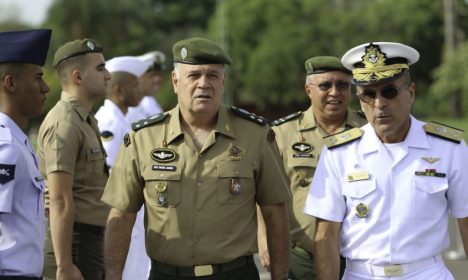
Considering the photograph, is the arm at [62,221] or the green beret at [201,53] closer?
the green beret at [201,53]

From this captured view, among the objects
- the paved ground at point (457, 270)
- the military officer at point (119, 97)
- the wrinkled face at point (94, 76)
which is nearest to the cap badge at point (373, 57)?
the wrinkled face at point (94, 76)

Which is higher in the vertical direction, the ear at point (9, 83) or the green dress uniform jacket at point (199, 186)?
the ear at point (9, 83)

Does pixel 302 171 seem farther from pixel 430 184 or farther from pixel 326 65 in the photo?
pixel 430 184

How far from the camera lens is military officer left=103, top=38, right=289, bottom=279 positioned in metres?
4.81

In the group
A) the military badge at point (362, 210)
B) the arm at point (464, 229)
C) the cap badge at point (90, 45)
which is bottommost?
the arm at point (464, 229)

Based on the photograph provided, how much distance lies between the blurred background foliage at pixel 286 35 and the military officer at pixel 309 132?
39.5 metres

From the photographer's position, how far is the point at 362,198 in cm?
459

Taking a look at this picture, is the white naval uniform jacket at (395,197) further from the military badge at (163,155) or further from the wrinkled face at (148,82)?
the wrinkled face at (148,82)

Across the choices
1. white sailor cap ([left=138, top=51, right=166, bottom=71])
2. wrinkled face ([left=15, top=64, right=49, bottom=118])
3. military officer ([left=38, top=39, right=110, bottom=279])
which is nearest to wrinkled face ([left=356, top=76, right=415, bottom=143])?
wrinkled face ([left=15, top=64, right=49, bottom=118])

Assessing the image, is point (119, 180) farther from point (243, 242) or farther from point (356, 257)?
point (356, 257)

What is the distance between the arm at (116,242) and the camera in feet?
16.0

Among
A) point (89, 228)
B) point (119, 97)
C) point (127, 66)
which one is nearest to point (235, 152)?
point (89, 228)

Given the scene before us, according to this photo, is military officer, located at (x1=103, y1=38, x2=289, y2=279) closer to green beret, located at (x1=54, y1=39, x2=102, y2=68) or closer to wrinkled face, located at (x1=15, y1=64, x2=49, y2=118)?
wrinkled face, located at (x1=15, y1=64, x2=49, y2=118)

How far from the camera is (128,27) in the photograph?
2731 inches
